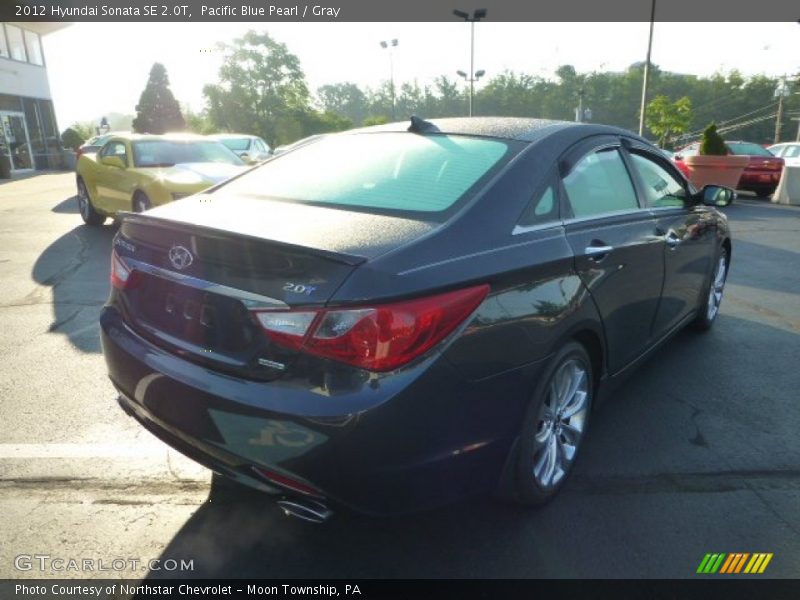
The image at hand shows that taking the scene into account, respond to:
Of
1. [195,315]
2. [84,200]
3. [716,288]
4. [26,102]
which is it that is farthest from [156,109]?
[195,315]

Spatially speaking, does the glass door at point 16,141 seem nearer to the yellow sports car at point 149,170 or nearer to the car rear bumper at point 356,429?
the yellow sports car at point 149,170

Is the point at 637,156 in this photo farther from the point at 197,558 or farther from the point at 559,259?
the point at 197,558

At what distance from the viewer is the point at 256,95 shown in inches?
2938

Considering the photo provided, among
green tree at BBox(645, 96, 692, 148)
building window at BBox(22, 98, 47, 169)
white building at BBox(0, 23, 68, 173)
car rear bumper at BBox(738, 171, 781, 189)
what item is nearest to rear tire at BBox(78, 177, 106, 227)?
car rear bumper at BBox(738, 171, 781, 189)

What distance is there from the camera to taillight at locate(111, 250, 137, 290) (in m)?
2.53

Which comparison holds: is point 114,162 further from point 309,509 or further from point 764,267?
point 764,267

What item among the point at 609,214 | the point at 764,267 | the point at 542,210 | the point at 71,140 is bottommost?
the point at 764,267

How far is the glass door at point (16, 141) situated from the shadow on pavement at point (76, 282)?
2061 centimetres

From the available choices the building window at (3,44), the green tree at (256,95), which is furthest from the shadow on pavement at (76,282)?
the green tree at (256,95)

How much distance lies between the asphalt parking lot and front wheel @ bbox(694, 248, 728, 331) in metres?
0.34

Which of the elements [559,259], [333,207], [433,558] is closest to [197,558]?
[433,558]

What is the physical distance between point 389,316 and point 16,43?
33.6 m

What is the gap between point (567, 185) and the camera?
2.81 metres

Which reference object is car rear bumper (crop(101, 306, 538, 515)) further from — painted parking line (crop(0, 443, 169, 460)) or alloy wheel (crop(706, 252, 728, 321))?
alloy wheel (crop(706, 252, 728, 321))
